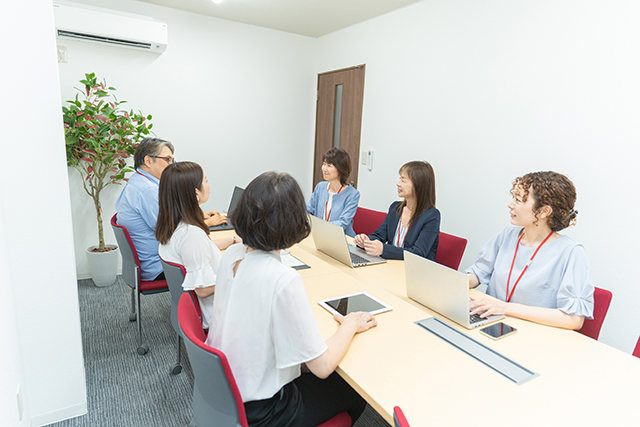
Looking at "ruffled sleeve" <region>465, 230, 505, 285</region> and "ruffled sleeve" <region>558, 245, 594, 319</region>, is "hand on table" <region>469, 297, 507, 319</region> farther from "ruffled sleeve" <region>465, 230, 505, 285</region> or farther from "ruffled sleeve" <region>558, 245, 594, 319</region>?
"ruffled sleeve" <region>465, 230, 505, 285</region>

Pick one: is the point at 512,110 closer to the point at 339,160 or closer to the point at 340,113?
the point at 339,160

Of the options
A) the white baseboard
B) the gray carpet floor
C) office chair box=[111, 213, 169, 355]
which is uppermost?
office chair box=[111, 213, 169, 355]

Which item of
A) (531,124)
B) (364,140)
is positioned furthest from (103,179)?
(531,124)

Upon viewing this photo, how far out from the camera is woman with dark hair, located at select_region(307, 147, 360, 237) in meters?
3.17

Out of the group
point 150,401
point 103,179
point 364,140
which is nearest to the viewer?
point 150,401

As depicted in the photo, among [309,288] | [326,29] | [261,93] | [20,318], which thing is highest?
[326,29]

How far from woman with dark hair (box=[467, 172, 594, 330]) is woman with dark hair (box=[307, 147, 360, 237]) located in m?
1.38

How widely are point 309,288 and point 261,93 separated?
11.5 ft

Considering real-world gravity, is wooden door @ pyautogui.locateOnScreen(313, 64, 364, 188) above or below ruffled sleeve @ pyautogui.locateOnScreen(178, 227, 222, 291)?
above

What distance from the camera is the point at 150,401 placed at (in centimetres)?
212

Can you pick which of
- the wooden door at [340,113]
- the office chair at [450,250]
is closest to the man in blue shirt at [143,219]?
the office chair at [450,250]

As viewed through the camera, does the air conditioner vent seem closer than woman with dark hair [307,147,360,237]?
No

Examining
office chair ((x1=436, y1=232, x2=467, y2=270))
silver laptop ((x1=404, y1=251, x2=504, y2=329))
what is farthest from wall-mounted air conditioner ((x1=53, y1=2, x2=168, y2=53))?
silver laptop ((x1=404, y1=251, x2=504, y2=329))

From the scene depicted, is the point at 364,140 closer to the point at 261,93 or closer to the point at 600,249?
the point at 261,93
